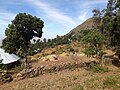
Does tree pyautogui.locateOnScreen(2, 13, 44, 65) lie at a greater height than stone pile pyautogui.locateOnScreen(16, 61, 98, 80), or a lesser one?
greater

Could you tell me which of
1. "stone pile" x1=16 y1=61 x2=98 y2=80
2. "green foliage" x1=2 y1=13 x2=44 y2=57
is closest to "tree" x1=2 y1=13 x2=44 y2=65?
"green foliage" x1=2 y1=13 x2=44 y2=57

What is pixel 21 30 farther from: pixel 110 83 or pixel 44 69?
pixel 110 83

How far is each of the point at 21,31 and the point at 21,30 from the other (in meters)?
0.14

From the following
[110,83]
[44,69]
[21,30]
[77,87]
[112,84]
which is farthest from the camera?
[21,30]

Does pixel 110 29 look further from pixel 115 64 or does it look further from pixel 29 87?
pixel 29 87

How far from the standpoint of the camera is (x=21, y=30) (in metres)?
29.7

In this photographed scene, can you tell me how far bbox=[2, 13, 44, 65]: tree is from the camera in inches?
1153

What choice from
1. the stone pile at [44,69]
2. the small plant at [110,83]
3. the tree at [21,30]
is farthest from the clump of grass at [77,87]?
the tree at [21,30]

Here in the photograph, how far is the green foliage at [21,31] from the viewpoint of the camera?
96.1 feet

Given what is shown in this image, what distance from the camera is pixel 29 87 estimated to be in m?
15.8

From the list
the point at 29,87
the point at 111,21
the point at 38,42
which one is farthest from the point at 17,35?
the point at 38,42

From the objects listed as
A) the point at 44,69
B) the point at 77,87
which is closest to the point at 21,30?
the point at 44,69

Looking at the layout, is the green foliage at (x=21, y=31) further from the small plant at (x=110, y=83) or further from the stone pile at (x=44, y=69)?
the small plant at (x=110, y=83)

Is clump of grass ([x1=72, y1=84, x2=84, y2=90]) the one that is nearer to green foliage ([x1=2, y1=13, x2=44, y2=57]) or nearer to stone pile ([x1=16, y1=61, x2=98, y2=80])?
stone pile ([x1=16, y1=61, x2=98, y2=80])
